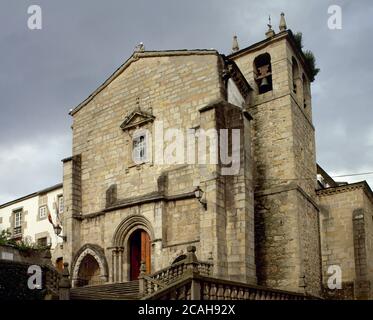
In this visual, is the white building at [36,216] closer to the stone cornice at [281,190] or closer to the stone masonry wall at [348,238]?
the stone cornice at [281,190]

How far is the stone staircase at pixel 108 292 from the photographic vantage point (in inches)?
647

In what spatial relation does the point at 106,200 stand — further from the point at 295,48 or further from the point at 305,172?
the point at 295,48

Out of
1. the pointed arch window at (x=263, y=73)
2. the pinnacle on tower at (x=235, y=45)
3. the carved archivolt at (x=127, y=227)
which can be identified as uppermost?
the pinnacle on tower at (x=235, y=45)

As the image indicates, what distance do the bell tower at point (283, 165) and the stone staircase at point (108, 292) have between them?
5.93m

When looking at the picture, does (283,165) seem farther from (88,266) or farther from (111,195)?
(88,266)

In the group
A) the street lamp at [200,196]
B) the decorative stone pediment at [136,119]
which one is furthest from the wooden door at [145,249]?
the decorative stone pediment at [136,119]

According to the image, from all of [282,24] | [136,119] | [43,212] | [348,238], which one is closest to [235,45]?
[282,24]

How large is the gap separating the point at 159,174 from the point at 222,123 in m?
3.27

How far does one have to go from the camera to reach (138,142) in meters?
22.3

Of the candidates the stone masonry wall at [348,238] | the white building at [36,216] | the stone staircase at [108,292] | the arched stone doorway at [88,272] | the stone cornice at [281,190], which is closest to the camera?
the stone staircase at [108,292]

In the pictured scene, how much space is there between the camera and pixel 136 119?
2252 centimetres

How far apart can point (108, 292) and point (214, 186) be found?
4774mm
